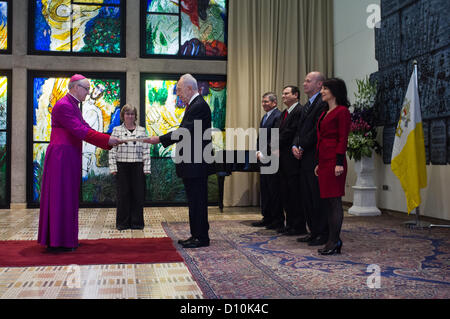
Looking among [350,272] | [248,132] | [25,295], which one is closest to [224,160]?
[248,132]

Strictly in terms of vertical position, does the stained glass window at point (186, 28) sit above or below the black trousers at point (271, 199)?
above

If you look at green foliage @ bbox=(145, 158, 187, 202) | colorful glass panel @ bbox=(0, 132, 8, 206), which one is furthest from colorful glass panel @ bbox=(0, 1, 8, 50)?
green foliage @ bbox=(145, 158, 187, 202)

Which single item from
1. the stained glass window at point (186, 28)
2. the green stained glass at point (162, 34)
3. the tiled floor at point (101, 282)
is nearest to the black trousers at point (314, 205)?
the tiled floor at point (101, 282)

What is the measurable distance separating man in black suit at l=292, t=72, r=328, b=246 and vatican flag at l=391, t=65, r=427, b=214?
168 centimetres

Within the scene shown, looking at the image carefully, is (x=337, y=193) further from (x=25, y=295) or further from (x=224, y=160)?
(x=224, y=160)

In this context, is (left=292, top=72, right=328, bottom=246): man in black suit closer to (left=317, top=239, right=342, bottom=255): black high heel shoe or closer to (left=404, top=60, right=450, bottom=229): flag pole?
(left=317, top=239, right=342, bottom=255): black high heel shoe

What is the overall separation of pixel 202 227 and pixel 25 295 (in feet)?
5.59

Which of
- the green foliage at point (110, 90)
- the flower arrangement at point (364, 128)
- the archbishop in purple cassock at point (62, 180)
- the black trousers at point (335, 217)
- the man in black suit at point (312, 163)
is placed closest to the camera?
the black trousers at point (335, 217)

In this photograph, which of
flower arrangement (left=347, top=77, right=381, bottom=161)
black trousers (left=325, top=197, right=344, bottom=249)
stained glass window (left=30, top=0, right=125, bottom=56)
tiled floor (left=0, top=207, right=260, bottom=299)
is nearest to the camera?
Result: tiled floor (left=0, top=207, right=260, bottom=299)

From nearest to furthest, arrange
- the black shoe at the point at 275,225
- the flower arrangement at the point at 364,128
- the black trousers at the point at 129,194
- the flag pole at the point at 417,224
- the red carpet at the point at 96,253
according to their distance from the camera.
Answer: the red carpet at the point at 96,253
the black shoe at the point at 275,225
the flag pole at the point at 417,224
the black trousers at the point at 129,194
the flower arrangement at the point at 364,128

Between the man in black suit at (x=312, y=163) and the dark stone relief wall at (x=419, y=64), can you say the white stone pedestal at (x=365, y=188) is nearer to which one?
the dark stone relief wall at (x=419, y=64)

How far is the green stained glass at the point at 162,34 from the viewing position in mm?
7555

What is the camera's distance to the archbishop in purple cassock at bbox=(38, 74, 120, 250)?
3.78m
